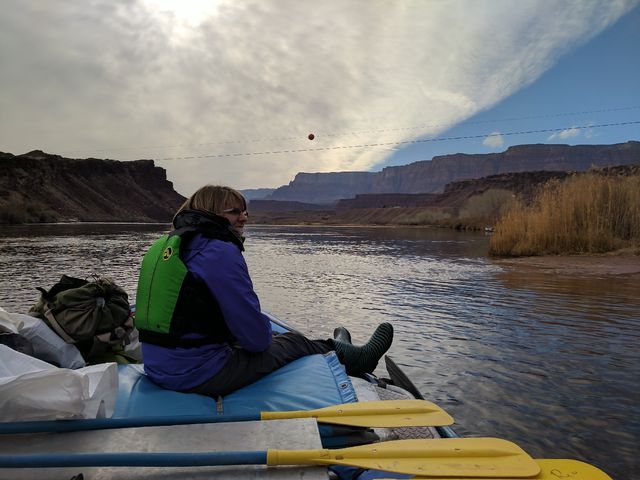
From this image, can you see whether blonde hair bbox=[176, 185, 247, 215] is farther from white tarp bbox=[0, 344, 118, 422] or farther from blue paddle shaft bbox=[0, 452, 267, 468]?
blue paddle shaft bbox=[0, 452, 267, 468]

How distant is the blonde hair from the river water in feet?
9.66

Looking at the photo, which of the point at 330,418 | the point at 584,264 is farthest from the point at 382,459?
the point at 584,264

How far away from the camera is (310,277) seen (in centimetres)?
1516

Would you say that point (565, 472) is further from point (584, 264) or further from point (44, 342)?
point (584, 264)

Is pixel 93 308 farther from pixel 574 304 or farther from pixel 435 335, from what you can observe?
pixel 574 304

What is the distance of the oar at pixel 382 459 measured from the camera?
2.12 meters

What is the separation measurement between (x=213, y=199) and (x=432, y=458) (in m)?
2.08

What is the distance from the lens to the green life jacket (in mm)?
2951

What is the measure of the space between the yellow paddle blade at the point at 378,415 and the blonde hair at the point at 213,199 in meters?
1.38

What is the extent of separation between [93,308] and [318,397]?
194 cm

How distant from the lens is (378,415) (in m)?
2.96

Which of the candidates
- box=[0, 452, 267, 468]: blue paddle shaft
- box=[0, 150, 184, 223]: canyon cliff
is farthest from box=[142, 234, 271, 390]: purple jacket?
box=[0, 150, 184, 223]: canyon cliff

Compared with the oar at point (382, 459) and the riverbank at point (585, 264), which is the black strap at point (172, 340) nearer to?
the oar at point (382, 459)

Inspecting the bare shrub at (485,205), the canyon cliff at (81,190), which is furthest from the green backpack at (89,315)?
the bare shrub at (485,205)
